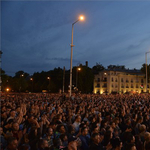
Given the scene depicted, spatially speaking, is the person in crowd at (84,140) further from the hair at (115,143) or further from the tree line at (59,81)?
the tree line at (59,81)

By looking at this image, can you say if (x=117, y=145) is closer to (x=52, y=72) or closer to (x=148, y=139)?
(x=148, y=139)

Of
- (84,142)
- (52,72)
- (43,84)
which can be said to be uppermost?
(52,72)

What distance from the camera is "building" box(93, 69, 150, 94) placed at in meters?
72.1

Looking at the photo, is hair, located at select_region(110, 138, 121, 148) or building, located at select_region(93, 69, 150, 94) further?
building, located at select_region(93, 69, 150, 94)

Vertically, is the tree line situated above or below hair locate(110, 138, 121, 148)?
above

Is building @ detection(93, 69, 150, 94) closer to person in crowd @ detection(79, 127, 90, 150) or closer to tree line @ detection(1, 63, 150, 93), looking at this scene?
tree line @ detection(1, 63, 150, 93)

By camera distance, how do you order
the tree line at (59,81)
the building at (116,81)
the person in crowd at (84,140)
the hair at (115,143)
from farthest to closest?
the building at (116,81) → the tree line at (59,81) → the person in crowd at (84,140) → the hair at (115,143)

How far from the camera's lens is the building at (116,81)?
7212 centimetres

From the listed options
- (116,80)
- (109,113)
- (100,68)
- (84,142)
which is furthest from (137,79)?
(84,142)

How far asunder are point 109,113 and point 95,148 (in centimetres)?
552

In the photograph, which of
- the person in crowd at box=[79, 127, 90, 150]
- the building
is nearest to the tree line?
the building

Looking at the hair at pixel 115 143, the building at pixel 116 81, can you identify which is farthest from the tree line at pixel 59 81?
the hair at pixel 115 143

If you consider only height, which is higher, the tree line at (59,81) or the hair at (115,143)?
the tree line at (59,81)

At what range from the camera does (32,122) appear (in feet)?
21.0
